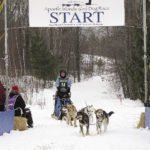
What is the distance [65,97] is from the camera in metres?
18.5

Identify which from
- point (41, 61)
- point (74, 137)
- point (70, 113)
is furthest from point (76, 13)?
point (41, 61)

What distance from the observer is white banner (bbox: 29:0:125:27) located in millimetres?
16062

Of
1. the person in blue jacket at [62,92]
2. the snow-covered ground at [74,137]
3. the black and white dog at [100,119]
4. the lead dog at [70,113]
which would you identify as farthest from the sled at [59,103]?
the black and white dog at [100,119]

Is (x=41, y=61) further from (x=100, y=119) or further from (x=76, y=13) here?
(x=100, y=119)

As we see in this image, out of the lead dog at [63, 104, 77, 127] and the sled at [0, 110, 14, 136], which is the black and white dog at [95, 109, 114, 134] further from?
the sled at [0, 110, 14, 136]

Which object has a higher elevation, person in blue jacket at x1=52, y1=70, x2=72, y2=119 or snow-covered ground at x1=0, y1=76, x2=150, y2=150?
person in blue jacket at x1=52, y1=70, x2=72, y2=119

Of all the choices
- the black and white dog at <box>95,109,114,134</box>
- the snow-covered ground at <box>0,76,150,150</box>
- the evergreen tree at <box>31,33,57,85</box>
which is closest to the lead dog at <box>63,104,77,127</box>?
the snow-covered ground at <box>0,76,150,150</box>

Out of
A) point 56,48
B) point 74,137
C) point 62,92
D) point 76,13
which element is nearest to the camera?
point 74,137

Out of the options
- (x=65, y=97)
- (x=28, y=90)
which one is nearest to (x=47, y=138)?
(x=65, y=97)

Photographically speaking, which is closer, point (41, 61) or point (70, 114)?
point (70, 114)

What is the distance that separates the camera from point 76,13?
632 inches

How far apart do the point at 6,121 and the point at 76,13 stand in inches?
159

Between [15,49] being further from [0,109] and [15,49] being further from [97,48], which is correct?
[0,109]

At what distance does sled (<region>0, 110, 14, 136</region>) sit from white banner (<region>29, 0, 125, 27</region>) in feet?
10.0
